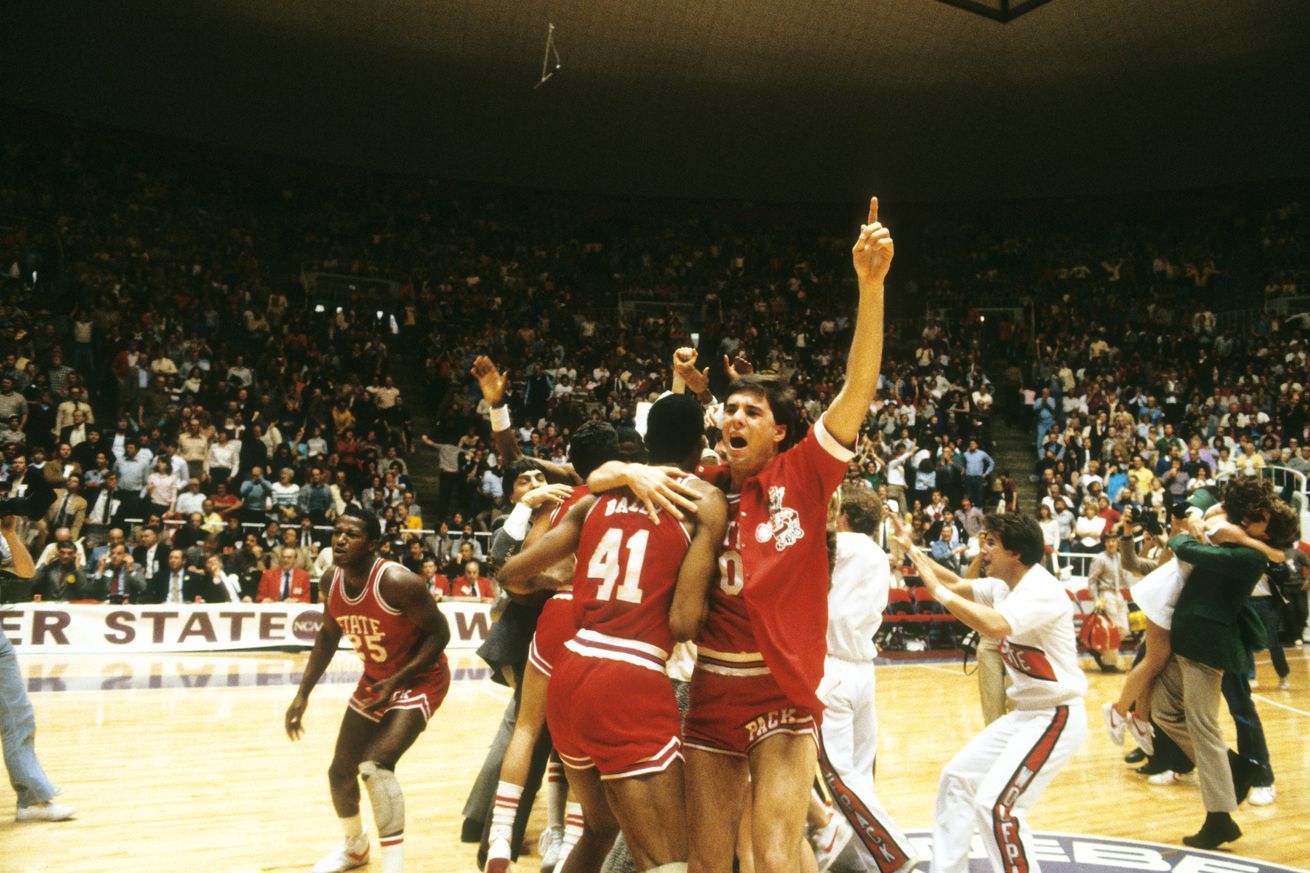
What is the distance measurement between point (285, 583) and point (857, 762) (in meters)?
9.72

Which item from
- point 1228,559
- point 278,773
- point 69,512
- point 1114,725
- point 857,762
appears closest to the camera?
point 857,762

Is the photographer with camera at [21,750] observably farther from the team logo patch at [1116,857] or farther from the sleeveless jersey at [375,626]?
the team logo patch at [1116,857]

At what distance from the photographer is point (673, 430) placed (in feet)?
11.6

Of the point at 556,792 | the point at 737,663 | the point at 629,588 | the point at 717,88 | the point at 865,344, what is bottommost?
the point at 556,792

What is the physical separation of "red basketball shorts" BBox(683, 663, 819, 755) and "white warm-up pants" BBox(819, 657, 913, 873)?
1.37 meters

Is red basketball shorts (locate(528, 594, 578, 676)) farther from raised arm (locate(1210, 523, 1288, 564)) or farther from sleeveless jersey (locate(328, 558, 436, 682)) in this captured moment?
raised arm (locate(1210, 523, 1288, 564))

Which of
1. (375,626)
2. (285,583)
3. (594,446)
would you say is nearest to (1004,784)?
(594,446)

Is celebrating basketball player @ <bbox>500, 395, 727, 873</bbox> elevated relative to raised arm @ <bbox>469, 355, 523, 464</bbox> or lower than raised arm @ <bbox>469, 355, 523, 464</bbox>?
lower

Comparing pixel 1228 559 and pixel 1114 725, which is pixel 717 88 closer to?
pixel 1114 725

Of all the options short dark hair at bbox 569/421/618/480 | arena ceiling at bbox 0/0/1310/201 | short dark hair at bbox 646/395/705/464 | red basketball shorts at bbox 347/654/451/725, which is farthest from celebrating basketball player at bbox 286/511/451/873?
arena ceiling at bbox 0/0/1310/201

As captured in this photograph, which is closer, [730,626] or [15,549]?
[730,626]

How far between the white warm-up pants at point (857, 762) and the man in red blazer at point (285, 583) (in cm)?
949

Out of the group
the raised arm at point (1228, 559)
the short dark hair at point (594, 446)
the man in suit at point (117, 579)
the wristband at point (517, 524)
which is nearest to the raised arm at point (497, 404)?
the wristband at point (517, 524)

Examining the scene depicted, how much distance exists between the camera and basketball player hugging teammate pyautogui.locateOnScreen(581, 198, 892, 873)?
3.04 meters
